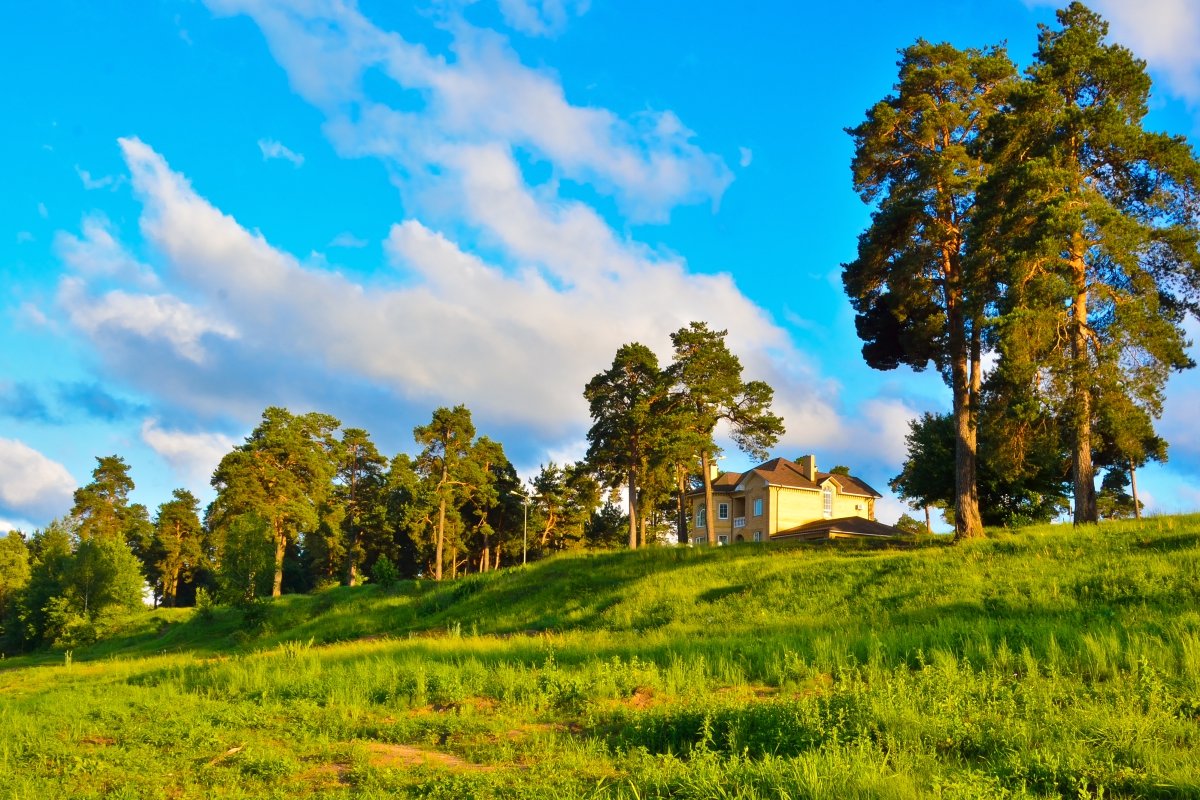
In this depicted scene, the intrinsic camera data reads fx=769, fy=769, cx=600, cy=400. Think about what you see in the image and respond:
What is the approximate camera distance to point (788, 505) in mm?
57312

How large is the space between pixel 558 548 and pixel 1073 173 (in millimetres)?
58462

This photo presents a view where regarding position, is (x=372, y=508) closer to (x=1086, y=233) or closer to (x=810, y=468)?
(x=810, y=468)

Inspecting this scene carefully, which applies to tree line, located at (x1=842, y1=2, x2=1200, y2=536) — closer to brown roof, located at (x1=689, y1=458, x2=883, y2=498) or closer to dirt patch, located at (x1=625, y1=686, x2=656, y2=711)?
dirt patch, located at (x1=625, y1=686, x2=656, y2=711)

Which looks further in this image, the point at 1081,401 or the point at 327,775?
the point at 1081,401

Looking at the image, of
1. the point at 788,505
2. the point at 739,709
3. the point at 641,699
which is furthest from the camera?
the point at 788,505

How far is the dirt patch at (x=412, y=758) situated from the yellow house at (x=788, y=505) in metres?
47.1

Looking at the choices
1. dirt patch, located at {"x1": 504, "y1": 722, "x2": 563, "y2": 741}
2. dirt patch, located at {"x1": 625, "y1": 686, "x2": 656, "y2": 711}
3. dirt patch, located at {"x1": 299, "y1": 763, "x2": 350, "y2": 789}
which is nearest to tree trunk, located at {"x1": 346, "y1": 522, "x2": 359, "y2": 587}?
dirt patch, located at {"x1": 625, "y1": 686, "x2": 656, "y2": 711}

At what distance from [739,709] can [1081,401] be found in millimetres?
17549

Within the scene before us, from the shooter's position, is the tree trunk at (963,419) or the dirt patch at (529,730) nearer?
the dirt patch at (529,730)

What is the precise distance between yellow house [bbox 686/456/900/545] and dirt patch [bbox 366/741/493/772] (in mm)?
47080

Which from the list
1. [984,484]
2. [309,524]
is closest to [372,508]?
[309,524]

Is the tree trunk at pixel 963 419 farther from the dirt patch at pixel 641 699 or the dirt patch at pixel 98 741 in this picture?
the dirt patch at pixel 98 741

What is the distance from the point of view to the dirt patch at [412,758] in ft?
22.5

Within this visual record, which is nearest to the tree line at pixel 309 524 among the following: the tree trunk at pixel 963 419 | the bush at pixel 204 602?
the bush at pixel 204 602
